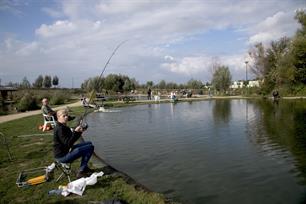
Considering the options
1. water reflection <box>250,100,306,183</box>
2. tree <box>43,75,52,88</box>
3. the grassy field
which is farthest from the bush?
tree <box>43,75,52,88</box>

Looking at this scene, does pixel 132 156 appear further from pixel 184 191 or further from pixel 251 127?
pixel 251 127

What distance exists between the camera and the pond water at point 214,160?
7184 millimetres

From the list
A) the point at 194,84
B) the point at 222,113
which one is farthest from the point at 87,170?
the point at 194,84

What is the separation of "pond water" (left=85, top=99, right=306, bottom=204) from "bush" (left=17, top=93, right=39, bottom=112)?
1561 cm

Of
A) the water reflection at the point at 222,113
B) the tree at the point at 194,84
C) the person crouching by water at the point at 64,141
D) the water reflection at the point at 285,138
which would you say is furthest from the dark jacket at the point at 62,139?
the tree at the point at 194,84

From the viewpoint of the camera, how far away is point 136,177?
8.26 meters

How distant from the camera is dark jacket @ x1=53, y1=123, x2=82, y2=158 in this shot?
22.2 ft

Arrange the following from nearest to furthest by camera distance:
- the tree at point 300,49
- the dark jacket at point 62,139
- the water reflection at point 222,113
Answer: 1. the dark jacket at point 62,139
2. the water reflection at point 222,113
3. the tree at point 300,49

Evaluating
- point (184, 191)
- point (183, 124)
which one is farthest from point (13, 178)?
point (183, 124)

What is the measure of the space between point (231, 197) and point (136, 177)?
103 inches

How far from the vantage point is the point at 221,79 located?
6912 centimetres

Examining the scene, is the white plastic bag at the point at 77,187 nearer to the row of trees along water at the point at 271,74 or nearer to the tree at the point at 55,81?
the row of trees along water at the point at 271,74

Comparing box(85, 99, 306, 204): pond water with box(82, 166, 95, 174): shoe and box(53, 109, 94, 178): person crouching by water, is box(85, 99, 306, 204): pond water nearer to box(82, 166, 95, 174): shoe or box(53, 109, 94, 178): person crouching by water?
box(82, 166, 95, 174): shoe

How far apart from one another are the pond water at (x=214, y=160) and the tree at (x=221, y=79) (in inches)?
2103
